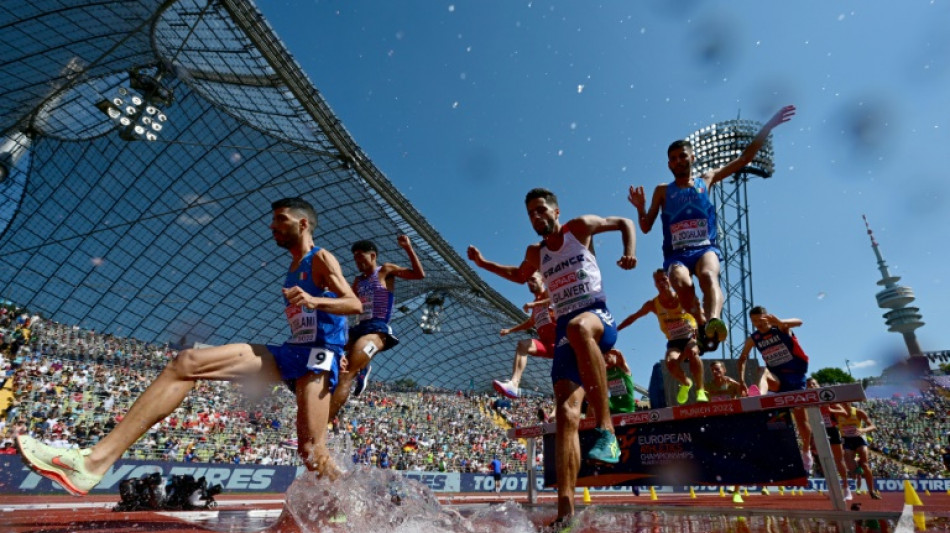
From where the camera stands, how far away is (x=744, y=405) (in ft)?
17.0

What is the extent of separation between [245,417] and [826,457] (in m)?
22.2

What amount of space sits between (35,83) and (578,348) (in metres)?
26.7

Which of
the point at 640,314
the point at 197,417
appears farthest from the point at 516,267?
the point at 197,417

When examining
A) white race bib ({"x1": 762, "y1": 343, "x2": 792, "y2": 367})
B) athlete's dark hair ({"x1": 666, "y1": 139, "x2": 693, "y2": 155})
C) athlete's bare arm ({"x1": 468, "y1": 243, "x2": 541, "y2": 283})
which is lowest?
athlete's bare arm ({"x1": 468, "y1": 243, "x2": 541, "y2": 283})

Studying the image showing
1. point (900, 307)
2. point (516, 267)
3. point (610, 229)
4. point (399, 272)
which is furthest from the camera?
point (900, 307)

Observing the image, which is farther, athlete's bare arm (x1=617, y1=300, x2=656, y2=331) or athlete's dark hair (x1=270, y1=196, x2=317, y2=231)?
athlete's bare arm (x1=617, y1=300, x2=656, y2=331)

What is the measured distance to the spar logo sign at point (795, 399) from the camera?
172 inches

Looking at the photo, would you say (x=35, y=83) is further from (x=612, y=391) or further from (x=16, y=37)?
(x=612, y=391)

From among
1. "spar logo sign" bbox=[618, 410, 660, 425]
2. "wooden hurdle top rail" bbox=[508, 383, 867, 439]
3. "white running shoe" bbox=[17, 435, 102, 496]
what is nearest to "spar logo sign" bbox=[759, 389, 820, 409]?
"wooden hurdle top rail" bbox=[508, 383, 867, 439]

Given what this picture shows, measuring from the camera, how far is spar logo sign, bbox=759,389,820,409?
436cm

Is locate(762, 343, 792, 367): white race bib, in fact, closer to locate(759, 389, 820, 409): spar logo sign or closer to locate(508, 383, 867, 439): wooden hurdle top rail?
locate(508, 383, 867, 439): wooden hurdle top rail

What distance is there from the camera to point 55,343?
25.2 metres

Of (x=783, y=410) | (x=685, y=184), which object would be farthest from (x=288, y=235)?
(x=783, y=410)

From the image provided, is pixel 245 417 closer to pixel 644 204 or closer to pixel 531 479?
pixel 531 479
